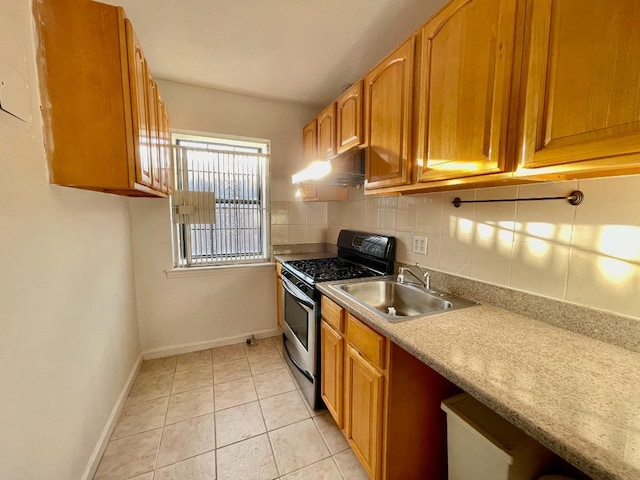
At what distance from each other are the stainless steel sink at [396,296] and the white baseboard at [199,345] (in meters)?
1.51

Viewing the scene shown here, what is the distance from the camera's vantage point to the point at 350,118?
1848 millimetres

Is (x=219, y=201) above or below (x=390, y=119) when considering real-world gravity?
below

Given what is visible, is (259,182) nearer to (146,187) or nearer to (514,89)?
(146,187)

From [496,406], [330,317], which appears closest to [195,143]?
[330,317]

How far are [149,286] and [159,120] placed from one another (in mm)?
1454

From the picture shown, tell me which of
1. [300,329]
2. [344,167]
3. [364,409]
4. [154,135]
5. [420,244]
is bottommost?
[364,409]

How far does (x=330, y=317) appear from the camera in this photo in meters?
1.53

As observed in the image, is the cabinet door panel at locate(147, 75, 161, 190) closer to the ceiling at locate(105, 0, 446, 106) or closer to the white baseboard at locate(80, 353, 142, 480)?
the ceiling at locate(105, 0, 446, 106)

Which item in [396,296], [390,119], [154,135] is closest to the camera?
[390,119]

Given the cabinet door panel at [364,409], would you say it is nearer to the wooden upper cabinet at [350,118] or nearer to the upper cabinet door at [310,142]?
the wooden upper cabinet at [350,118]

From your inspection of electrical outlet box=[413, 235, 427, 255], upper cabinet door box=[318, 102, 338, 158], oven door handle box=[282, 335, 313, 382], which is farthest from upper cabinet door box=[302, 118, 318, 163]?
oven door handle box=[282, 335, 313, 382]

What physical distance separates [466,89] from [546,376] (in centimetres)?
104

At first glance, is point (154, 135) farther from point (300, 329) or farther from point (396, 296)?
point (396, 296)

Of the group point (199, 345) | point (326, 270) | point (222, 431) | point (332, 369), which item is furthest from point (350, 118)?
point (199, 345)
